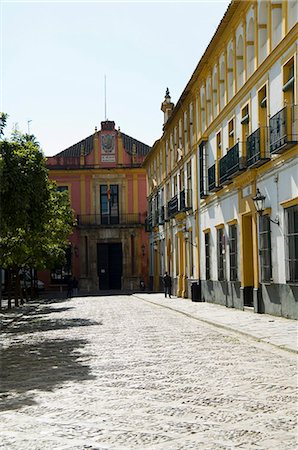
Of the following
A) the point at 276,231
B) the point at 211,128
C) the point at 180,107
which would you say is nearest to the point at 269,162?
the point at 276,231

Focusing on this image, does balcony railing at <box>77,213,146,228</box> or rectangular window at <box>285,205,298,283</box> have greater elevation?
balcony railing at <box>77,213,146,228</box>

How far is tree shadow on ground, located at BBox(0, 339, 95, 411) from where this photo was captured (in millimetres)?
8898

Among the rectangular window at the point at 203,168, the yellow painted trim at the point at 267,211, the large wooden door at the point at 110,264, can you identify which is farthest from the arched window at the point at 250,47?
the large wooden door at the point at 110,264

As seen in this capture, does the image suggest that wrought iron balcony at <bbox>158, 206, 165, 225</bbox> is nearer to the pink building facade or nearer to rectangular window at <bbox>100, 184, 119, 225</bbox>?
the pink building facade

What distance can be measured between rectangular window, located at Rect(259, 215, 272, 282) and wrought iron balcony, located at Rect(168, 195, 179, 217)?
638 inches

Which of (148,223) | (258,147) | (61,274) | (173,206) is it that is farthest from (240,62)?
(61,274)

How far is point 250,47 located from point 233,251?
7.16 metres

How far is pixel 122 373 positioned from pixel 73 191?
45600 millimetres

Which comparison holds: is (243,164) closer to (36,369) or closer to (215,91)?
(215,91)

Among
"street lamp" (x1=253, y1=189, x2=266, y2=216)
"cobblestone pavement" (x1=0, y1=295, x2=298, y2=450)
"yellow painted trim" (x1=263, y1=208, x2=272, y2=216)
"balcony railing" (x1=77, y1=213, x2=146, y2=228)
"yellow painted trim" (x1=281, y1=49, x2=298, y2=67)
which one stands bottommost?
"cobblestone pavement" (x1=0, y1=295, x2=298, y2=450)

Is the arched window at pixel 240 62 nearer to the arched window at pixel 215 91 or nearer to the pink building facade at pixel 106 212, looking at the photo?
the arched window at pixel 215 91

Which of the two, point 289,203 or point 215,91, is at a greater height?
point 215,91

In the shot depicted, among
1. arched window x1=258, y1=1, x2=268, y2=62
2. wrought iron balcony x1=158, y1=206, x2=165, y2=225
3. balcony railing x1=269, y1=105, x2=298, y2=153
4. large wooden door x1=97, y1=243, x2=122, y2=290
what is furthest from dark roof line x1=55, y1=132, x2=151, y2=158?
balcony railing x1=269, y1=105, x2=298, y2=153

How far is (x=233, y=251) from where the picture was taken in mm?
25531
